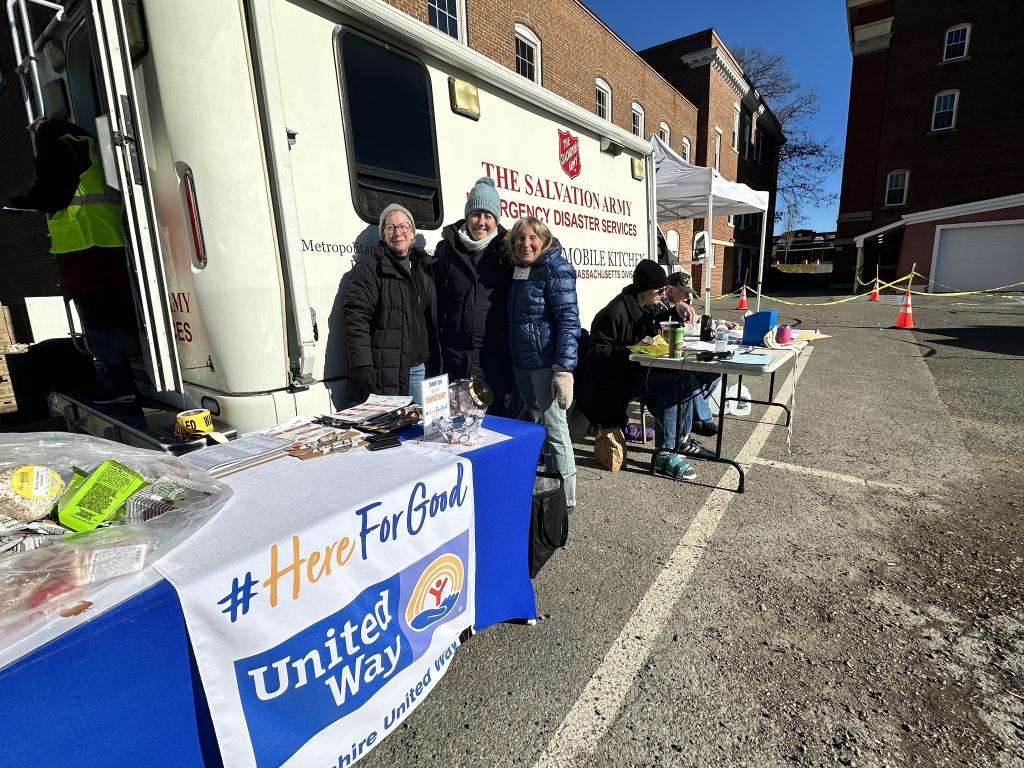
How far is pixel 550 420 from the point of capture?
3.29 meters

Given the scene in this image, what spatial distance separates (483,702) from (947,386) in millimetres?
7207

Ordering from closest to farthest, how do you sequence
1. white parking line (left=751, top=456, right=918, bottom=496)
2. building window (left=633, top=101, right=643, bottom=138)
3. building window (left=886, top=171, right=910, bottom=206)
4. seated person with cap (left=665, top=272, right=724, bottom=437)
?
white parking line (left=751, top=456, right=918, bottom=496) → seated person with cap (left=665, top=272, right=724, bottom=437) → building window (left=633, top=101, right=643, bottom=138) → building window (left=886, top=171, right=910, bottom=206)

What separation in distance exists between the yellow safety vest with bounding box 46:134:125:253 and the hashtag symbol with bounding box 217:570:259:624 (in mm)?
2565

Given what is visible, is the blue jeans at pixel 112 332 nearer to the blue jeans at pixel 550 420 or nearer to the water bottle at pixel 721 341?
the blue jeans at pixel 550 420

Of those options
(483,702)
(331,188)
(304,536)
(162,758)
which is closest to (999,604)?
(483,702)

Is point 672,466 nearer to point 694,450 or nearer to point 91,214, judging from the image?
point 694,450

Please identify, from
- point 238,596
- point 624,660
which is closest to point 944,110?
point 624,660

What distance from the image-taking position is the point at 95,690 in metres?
1.04

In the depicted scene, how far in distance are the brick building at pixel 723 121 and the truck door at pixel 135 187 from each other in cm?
2094

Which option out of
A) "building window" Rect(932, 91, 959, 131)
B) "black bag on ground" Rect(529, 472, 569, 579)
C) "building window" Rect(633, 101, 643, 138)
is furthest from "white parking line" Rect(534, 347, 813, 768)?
"building window" Rect(932, 91, 959, 131)

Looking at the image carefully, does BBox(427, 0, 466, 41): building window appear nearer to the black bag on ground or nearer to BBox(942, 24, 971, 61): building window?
the black bag on ground

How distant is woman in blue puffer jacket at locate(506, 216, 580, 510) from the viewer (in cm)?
310

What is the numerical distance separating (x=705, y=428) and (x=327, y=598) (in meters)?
4.39

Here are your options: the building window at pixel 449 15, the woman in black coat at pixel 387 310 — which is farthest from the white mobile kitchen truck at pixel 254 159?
the building window at pixel 449 15
